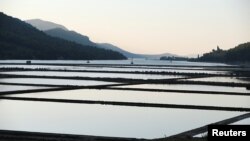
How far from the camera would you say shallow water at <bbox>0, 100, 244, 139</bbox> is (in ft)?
68.0

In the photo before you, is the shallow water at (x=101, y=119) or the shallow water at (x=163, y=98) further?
the shallow water at (x=163, y=98)

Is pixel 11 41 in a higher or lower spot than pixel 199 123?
higher

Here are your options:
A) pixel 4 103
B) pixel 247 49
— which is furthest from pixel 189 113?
pixel 247 49

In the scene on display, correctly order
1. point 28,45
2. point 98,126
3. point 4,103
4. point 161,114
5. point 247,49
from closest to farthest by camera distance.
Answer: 1. point 98,126
2. point 161,114
3. point 4,103
4. point 247,49
5. point 28,45

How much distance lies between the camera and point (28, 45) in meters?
195

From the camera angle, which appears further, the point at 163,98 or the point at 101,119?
the point at 163,98

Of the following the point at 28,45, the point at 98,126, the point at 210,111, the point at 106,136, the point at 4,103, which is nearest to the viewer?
the point at 106,136

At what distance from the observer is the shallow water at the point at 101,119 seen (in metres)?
20.7

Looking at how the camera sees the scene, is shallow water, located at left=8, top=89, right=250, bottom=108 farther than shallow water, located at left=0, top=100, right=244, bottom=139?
Yes

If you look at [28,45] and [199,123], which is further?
[28,45]

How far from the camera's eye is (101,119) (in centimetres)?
2422

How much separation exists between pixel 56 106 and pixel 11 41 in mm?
165365

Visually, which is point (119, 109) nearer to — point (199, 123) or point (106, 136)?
point (199, 123)

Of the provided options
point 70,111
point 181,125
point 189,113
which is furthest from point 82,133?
point 189,113
